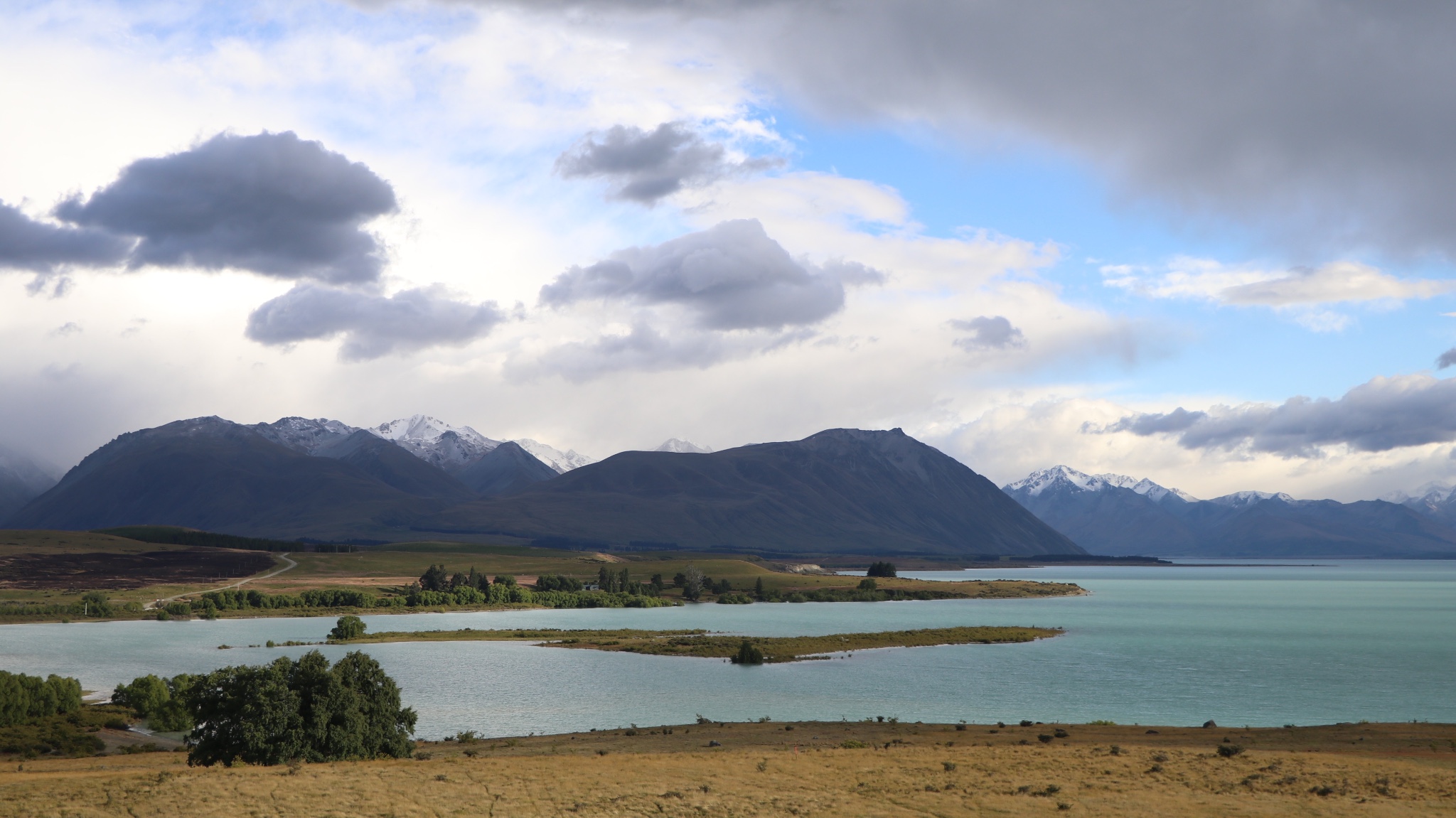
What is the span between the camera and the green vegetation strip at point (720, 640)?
117 metres

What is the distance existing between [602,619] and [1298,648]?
103535 millimetres

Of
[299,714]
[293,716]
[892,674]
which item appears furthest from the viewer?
[892,674]

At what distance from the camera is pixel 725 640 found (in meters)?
129

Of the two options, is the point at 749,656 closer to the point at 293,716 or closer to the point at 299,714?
the point at 299,714

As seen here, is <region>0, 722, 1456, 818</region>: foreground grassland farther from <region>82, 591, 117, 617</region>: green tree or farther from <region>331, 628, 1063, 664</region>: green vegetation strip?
<region>82, 591, 117, 617</region>: green tree

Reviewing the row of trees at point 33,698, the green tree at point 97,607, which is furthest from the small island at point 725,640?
the green tree at point 97,607

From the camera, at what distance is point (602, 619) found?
584 ft

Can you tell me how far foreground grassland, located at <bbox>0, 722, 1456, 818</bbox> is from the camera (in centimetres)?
4059

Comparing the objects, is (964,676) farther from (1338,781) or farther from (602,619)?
(602,619)

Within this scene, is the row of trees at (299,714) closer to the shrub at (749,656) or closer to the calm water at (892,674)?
the calm water at (892,674)

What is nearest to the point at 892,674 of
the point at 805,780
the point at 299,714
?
the point at 805,780

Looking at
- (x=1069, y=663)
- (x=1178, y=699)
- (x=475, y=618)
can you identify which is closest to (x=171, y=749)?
(x=1178, y=699)

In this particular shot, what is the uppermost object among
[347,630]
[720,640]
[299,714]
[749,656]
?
[299,714]

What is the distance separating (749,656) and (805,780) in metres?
61.3
